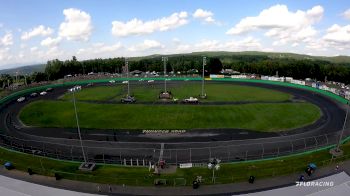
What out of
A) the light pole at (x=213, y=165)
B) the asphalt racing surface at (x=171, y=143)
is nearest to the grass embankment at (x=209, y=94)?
the asphalt racing surface at (x=171, y=143)

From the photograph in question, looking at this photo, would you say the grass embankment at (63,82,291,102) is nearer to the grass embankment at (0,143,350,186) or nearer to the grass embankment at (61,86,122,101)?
the grass embankment at (61,86,122,101)

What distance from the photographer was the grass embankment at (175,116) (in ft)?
176

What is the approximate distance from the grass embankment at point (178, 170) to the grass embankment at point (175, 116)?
14.2m

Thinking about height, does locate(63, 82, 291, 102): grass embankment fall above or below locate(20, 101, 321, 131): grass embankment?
above

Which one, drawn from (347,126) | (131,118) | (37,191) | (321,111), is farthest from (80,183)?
(321,111)

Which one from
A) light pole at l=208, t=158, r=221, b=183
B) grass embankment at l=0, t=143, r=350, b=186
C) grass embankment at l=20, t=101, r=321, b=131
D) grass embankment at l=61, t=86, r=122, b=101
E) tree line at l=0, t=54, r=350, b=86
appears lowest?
grass embankment at l=0, t=143, r=350, b=186

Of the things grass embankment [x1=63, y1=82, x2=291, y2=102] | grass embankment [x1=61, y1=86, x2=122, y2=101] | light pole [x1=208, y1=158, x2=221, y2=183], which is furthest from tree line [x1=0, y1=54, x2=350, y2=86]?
light pole [x1=208, y1=158, x2=221, y2=183]

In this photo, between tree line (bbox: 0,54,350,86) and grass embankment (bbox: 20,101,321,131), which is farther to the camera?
tree line (bbox: 0,54,350,86)

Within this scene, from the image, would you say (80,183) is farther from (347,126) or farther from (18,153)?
(347,126)

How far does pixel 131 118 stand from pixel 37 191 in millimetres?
31315

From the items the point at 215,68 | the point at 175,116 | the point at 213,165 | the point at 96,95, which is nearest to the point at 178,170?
the point at 213,165

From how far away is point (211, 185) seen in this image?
101ft

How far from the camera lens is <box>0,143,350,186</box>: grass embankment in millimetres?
32250

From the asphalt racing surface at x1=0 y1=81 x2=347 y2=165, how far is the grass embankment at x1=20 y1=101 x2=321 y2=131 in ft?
10.8
